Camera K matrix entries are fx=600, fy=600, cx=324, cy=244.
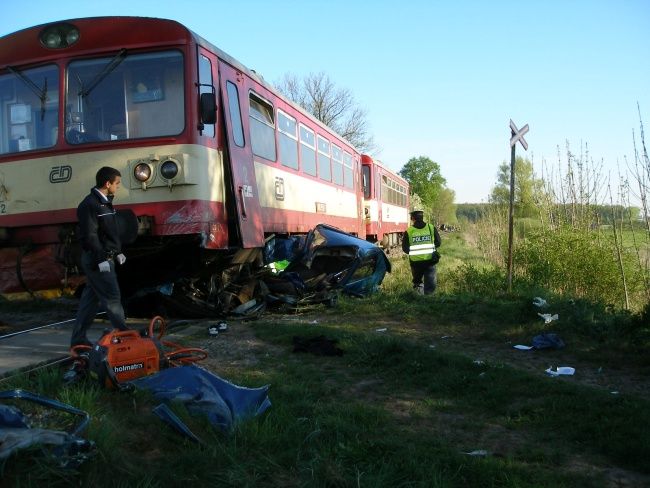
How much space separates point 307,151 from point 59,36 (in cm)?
553

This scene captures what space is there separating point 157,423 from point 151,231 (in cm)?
355

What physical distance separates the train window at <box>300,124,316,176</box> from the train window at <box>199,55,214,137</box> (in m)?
4.13

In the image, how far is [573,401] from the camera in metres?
4.25

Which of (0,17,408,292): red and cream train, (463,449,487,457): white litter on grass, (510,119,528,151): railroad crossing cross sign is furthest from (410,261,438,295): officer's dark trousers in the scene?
(463,449,487,457): white litter on grass

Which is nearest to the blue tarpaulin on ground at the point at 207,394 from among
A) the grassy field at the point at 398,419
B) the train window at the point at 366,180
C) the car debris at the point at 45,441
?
the grassy field at the point at 398,419

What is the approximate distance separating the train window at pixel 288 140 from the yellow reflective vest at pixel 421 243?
2.42m

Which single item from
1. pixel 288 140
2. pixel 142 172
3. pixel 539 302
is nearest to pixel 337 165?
pixel 288 140

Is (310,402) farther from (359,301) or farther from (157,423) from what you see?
(359,301)

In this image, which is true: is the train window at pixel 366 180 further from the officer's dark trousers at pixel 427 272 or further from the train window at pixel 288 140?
the officer's dark trousers at pixel 427 272

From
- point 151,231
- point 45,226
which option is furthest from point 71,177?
point 151,231

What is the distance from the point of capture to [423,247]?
10.2 meters

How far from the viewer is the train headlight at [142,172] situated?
6.62 meters

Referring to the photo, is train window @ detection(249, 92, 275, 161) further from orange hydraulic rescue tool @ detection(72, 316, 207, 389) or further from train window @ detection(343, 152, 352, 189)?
train window @ detection(343, 152, 352, 189)

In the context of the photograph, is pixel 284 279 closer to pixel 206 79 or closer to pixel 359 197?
pixel 206 79
